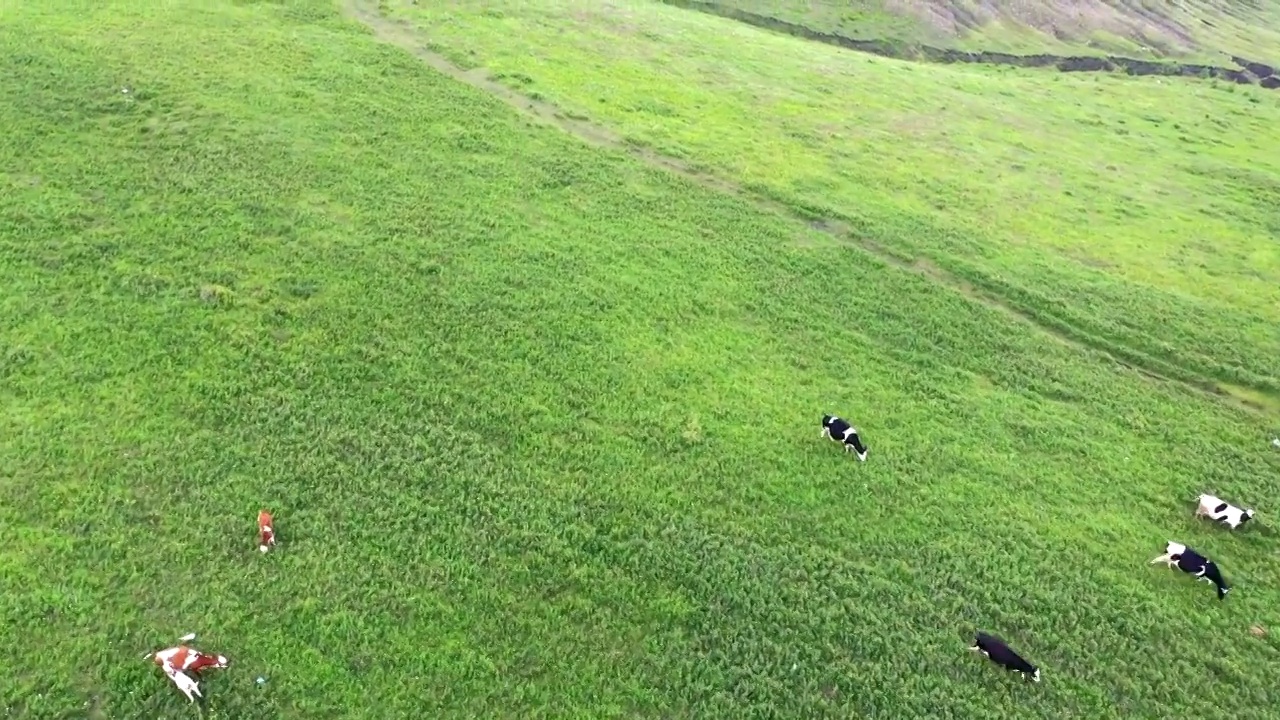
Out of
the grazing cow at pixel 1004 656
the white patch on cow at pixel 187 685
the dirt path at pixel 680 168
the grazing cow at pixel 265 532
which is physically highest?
the dirt path at pixel 680 168

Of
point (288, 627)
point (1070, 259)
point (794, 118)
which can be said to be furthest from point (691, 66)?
point (288, 627)

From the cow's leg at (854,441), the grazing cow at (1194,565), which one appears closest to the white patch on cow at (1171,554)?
the grazing cow at (1194,565)

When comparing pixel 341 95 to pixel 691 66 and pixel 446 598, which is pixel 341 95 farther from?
pixel 446 598

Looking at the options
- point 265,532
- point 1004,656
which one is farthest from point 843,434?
point 265,532

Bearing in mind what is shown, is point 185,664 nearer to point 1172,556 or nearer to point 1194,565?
point 1172,556

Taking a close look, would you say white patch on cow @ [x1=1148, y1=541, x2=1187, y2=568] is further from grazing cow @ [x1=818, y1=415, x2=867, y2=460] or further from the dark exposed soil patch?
the dark exposed soil patch

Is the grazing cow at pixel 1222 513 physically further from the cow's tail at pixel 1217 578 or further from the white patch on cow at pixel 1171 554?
the cow's tail at pixel 1217 578

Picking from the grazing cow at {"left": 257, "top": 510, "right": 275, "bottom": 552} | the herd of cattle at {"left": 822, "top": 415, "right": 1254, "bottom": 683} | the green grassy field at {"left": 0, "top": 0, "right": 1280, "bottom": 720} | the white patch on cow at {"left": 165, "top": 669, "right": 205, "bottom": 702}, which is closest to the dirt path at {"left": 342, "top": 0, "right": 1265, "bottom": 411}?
the green grassy field at {"left": 0, "top": 0, "right": 1280, "bottom": 720}
